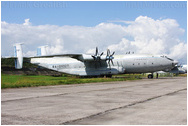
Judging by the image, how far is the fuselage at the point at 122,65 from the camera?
49125 millimetres

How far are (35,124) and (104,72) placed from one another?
44.2 meters

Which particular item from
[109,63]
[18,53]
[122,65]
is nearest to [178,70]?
[122,65]

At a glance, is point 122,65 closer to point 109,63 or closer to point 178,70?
point 109,63

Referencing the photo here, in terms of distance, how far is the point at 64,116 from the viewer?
840 centimetres

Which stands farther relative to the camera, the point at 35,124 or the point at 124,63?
the point at 124,63

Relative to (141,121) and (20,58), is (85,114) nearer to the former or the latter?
(141,121)

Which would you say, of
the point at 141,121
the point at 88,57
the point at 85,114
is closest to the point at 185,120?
the point at 141,121

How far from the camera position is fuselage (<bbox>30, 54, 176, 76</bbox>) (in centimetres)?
4912

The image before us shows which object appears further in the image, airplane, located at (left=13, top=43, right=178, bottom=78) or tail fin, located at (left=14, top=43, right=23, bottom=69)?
tail fin, located at (left=14, top=43, right=23, bottom=69)

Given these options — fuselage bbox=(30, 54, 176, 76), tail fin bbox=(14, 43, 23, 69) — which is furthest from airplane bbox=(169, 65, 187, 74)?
tail fin bbox=(14, 43, 23, 69)

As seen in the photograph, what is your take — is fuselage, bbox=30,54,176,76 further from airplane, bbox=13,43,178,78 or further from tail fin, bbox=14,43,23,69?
tail fin, bbox=14,43,23,69

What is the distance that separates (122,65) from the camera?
50.1 meters

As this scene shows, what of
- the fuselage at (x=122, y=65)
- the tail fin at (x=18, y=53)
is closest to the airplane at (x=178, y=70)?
the fuselage at (x=122, y=65)

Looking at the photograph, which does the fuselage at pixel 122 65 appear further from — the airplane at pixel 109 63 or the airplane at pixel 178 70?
the airplane at pixel 178 70
